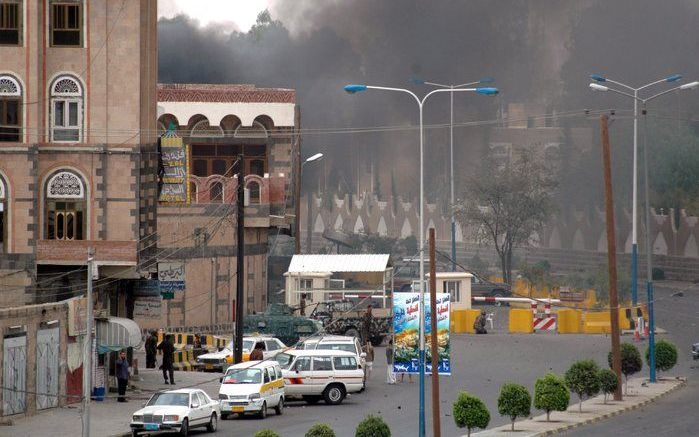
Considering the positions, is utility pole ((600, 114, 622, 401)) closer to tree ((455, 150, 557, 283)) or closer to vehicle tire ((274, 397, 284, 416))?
vehicle tire ((274, 397, 284, 416))

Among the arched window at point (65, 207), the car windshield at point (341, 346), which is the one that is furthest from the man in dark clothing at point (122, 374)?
the car windshield at point (341, 346)

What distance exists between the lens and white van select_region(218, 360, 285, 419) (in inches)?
1612

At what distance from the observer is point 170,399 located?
1491 inches

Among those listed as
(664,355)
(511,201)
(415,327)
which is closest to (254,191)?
(511,201)

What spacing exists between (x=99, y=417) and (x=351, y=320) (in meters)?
19.2

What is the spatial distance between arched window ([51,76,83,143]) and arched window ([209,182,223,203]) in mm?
23063

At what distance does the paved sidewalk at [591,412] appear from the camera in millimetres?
38344

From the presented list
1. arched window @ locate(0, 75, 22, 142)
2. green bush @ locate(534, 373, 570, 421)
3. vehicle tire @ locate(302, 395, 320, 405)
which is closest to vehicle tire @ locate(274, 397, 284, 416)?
vehicle tire @ locate(302, 395, 320, 405)

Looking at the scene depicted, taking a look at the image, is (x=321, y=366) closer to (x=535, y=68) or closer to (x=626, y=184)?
(x=626, y=184)

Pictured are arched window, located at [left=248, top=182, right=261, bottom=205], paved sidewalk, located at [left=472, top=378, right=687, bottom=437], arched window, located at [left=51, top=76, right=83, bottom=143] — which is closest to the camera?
paved sidewalk, located at [left=472, top=378, right=687, bottom=437]

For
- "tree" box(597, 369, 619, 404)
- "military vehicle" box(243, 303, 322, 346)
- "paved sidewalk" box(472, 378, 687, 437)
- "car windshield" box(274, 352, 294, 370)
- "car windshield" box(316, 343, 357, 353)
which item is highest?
"military vehicle" box(243, 303, 322, 346)

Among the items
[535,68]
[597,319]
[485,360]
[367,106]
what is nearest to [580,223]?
[535,68]

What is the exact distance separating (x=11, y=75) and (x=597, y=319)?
94.3 feet

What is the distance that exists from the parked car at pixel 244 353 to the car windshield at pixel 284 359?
4.81 meters
